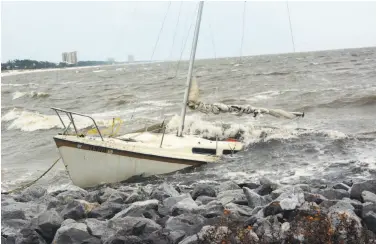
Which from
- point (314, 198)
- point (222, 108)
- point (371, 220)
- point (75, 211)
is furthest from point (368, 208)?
point (222, 108)

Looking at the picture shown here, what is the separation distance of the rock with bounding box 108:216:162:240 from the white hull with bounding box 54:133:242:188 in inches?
231

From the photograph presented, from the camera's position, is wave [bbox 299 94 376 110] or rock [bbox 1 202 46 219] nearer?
rock [bbox 1 202 46 219]

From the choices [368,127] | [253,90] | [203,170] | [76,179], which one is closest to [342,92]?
[253,90]

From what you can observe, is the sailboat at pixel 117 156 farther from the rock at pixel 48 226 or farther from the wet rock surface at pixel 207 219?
the rock at pixel 48 226

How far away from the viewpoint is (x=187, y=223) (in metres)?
6.39

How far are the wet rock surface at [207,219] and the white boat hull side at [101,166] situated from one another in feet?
11.9

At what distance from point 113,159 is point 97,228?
20.0 ft

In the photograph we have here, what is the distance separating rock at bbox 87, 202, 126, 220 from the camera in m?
7.59

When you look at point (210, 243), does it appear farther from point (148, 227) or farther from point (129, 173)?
point (129, 173)

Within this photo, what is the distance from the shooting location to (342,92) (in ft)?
105

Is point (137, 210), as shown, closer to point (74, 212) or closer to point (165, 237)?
point (74, 212)

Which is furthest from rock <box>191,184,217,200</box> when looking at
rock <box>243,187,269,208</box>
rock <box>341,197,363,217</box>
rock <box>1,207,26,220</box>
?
rock <box>1,207,26,220</box>

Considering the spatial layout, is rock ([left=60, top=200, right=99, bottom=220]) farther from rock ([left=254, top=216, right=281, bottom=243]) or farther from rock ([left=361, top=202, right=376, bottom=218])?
rock ([left=361, top=202, right=376, bottom=218])

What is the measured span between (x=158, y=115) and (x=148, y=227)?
21435mm
